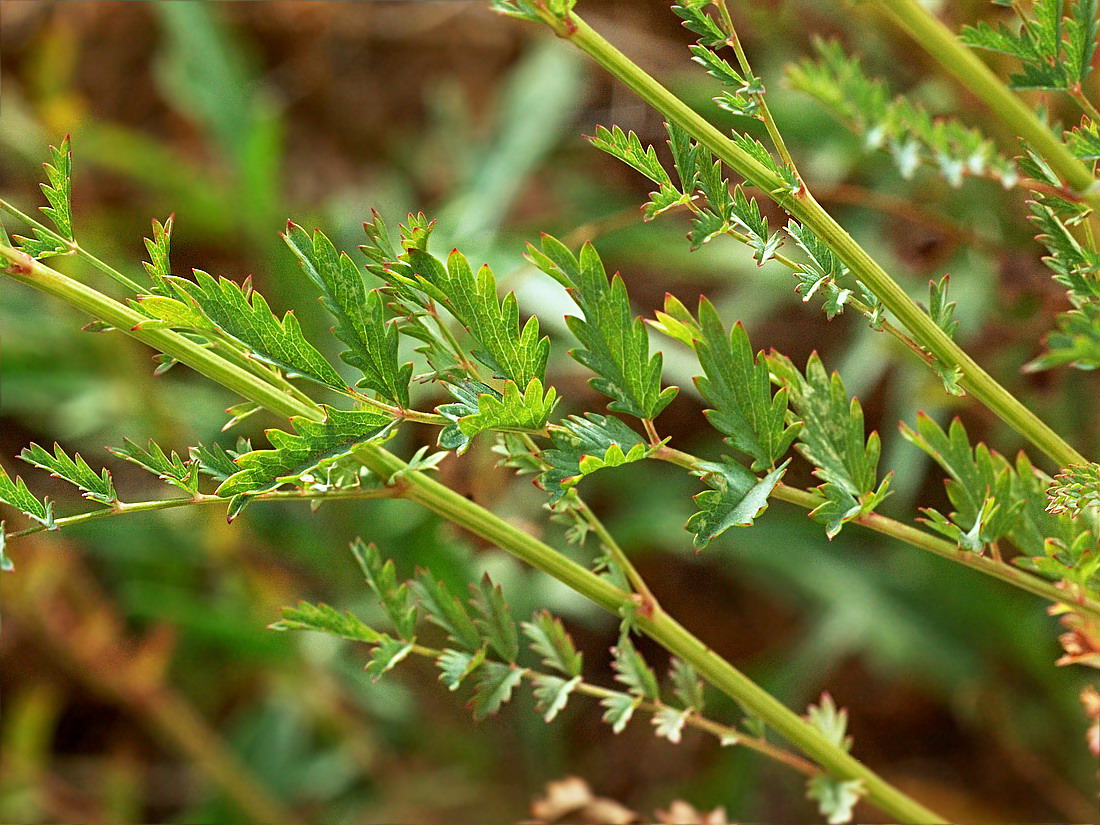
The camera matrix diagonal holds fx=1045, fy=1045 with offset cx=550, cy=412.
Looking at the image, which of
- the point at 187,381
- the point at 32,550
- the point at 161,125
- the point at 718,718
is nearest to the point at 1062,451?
the point at 718,718

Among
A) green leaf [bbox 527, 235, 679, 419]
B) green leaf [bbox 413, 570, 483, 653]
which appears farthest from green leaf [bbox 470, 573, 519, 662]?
green leaf [bbox 527, 235, 679, 419]

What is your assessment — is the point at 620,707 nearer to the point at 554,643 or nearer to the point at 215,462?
the point at 554,643

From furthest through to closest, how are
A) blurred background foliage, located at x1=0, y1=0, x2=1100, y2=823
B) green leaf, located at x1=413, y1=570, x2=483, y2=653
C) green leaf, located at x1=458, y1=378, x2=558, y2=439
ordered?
blurred background foliage, located at x1=0, y1=0, x2=1100, y2=823, green leaf, located at x1=413, y1=570, x2=483, y2=653, green leaf, located at x1=458, y1=378, x2=558, y2=439

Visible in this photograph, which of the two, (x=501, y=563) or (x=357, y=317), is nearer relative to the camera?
(x=357, y=317)

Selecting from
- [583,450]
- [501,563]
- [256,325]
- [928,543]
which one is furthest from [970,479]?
[501,563]

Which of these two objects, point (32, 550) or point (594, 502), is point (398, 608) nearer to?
point (32, 550)

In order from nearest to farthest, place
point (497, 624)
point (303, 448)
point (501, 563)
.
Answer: point (303, 448), point (497, 624), point (501, 563)

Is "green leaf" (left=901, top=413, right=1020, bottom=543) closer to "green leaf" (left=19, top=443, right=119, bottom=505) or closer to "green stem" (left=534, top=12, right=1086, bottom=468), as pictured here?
"green stem" (left=534, top=12, right=1086, bottom=468)
